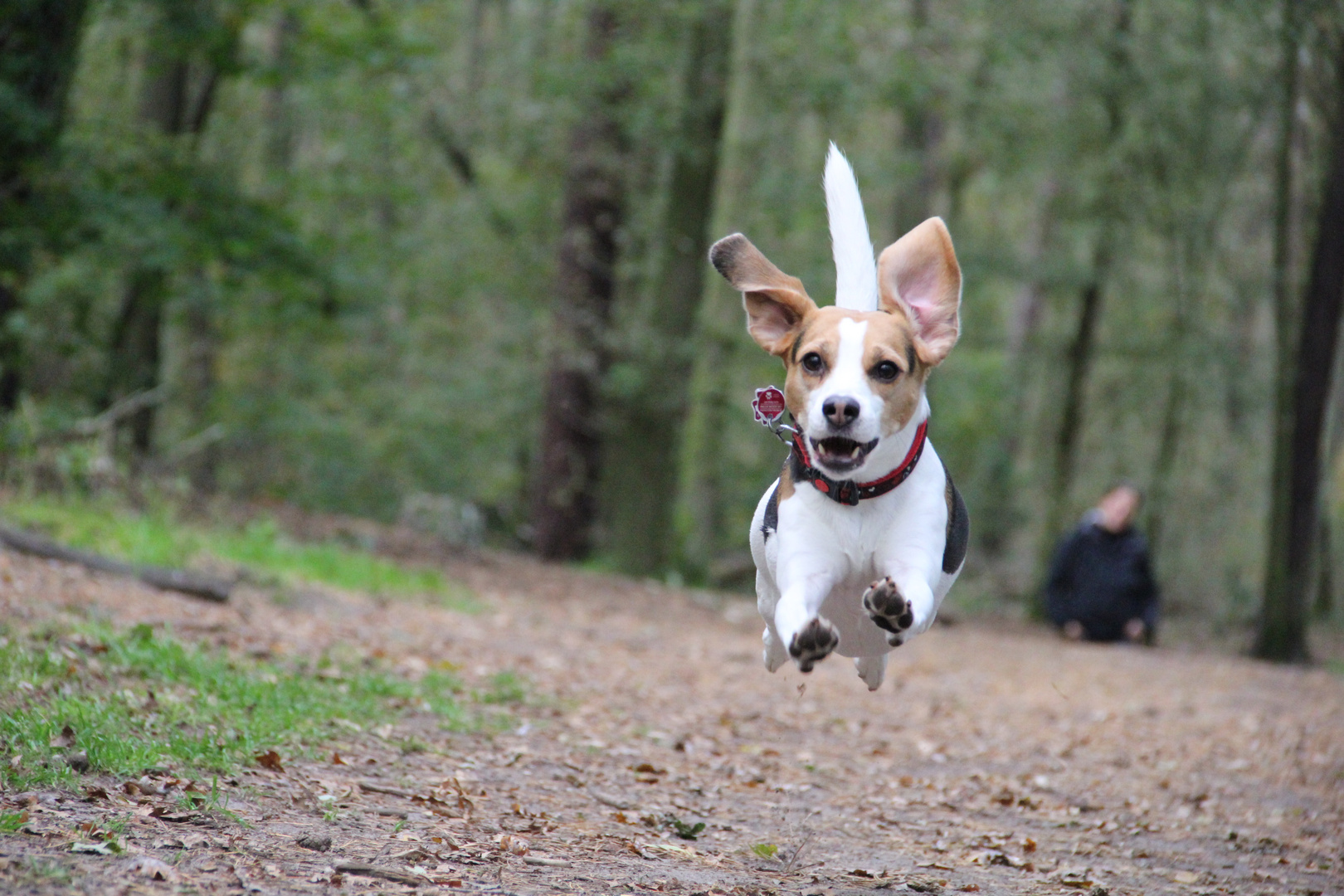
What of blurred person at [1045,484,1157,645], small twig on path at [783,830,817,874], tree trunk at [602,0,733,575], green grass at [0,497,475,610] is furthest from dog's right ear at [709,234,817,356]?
tree trunk at [602,0,733,575]

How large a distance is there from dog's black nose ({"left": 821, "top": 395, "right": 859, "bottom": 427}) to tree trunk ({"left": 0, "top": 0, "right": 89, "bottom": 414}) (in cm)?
871

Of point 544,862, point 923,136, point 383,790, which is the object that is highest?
point 923,136

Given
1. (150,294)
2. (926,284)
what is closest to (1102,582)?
(926,284)

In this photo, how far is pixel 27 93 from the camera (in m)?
10.5

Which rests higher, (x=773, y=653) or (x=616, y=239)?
(x=616, y=239)

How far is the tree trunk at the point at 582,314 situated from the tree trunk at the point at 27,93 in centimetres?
633

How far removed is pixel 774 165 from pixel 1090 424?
42.6 ft

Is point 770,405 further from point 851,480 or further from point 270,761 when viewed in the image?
point 270,761

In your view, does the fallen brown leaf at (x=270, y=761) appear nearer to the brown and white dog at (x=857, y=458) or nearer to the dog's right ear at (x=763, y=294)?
the brown and white dog at (x=857, y=458)

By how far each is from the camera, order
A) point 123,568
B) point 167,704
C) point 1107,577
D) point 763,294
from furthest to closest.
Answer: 1. point 1107,577
2. point 123,568
3. point 167,704
4. point 763,294

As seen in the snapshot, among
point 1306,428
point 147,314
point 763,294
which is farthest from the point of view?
point 147,314

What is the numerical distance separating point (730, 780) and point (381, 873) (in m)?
2.77

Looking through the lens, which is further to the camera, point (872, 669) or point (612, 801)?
point (612, 801)

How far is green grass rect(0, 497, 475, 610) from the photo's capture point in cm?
1021
